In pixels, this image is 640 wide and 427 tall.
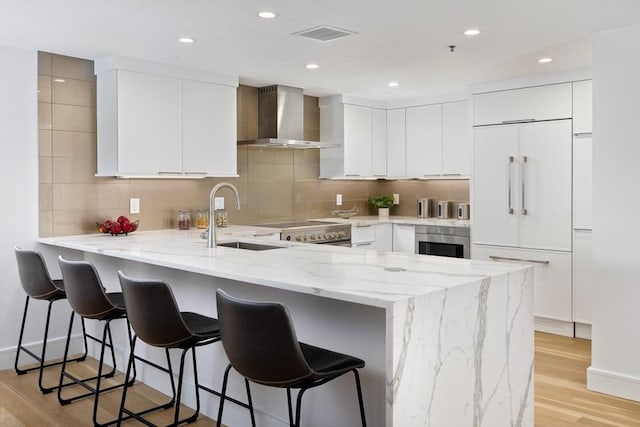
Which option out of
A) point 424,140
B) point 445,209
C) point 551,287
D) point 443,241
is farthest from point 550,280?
point 424,140

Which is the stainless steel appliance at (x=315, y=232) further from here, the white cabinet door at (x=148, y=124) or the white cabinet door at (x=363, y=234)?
the white cabinet door at (x=148, y=124)

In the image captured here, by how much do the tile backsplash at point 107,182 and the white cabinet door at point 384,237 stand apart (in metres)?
0.73

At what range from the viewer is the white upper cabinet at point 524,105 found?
15.6 feet

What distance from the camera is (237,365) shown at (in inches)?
81.7

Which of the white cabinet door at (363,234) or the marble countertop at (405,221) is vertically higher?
the marble countertop at (405,221)

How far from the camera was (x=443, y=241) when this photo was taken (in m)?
5.68

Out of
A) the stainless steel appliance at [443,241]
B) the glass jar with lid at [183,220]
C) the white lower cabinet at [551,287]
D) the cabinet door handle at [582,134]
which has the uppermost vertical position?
the cabinet door handle at [582,134]

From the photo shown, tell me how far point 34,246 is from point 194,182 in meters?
1.44

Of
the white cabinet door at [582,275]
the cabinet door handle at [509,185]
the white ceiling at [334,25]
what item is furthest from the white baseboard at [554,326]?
the white ceiling at [334,25]

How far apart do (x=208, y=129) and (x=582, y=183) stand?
317 cm

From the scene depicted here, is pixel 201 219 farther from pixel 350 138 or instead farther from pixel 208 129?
pixel 350 138

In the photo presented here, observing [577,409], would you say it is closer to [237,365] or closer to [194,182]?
[237,365]

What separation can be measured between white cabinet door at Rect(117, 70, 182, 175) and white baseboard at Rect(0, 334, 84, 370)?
1394mm

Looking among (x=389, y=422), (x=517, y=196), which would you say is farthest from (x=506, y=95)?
(x=389, y=422)
